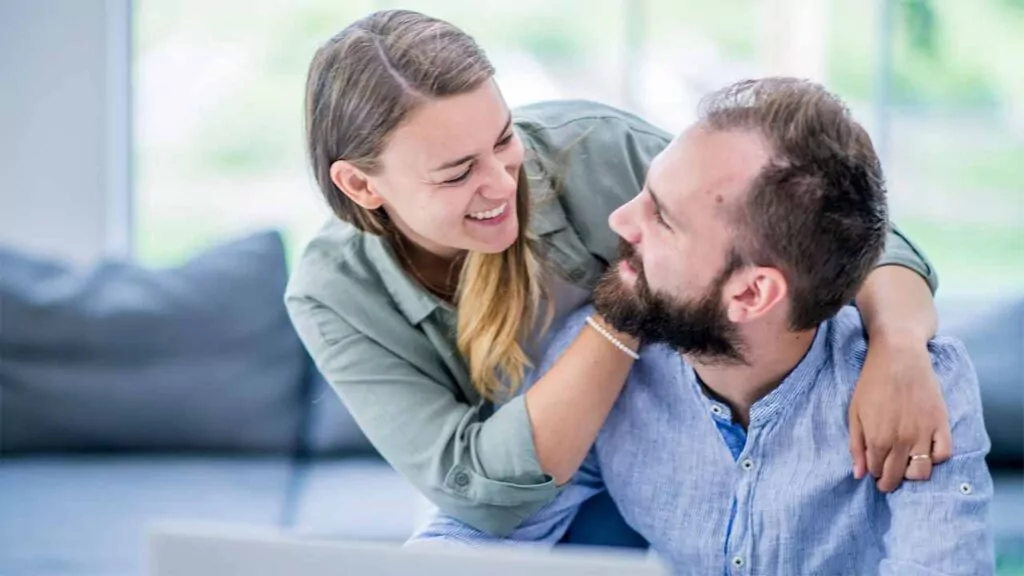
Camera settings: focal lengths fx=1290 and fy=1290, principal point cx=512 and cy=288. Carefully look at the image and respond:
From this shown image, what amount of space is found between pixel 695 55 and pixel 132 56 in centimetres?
161

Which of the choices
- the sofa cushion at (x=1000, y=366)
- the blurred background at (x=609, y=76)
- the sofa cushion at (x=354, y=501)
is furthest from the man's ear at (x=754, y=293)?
the blurred background at (x=609, y=76)

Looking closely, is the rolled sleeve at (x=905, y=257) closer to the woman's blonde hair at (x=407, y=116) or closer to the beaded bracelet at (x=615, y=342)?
the beaded bracelet at (x=615, y=342)

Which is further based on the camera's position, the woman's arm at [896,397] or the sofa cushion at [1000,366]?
the sofa cushion at [1000,366]

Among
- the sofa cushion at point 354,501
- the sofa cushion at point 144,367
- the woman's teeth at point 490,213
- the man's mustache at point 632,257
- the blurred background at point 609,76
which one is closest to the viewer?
the man's mustache at point 632,257

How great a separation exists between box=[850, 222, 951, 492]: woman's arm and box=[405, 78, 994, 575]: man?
0.07ft

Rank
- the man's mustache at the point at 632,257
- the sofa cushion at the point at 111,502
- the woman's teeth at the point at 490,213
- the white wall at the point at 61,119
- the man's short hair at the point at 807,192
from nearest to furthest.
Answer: the man's short hair at the point at 807,192, the man's mustache at the point at 632,257, the woman's teeth at the point at 490,213, the sofa cushion at the point at 111,502, the white wall at the point at 61,119

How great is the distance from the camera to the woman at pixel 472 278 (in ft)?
5.13

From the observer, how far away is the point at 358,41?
1.60 meters

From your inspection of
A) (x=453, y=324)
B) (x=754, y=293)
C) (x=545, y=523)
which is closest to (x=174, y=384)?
(x=453, y=324)

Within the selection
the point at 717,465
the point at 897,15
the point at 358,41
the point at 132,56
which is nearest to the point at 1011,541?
the point at 717,465

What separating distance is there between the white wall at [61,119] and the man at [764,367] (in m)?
2.20

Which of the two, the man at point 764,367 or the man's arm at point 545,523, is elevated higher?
the man at point 764,367

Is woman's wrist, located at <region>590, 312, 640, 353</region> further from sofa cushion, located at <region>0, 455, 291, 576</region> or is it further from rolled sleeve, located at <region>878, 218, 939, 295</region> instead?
sofa cushion, located at <region>0, 455, 291, 576</region>

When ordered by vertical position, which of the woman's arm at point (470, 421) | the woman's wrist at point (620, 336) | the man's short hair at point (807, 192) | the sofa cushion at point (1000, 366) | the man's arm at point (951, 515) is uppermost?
the man's short hair at point (807, 192)
